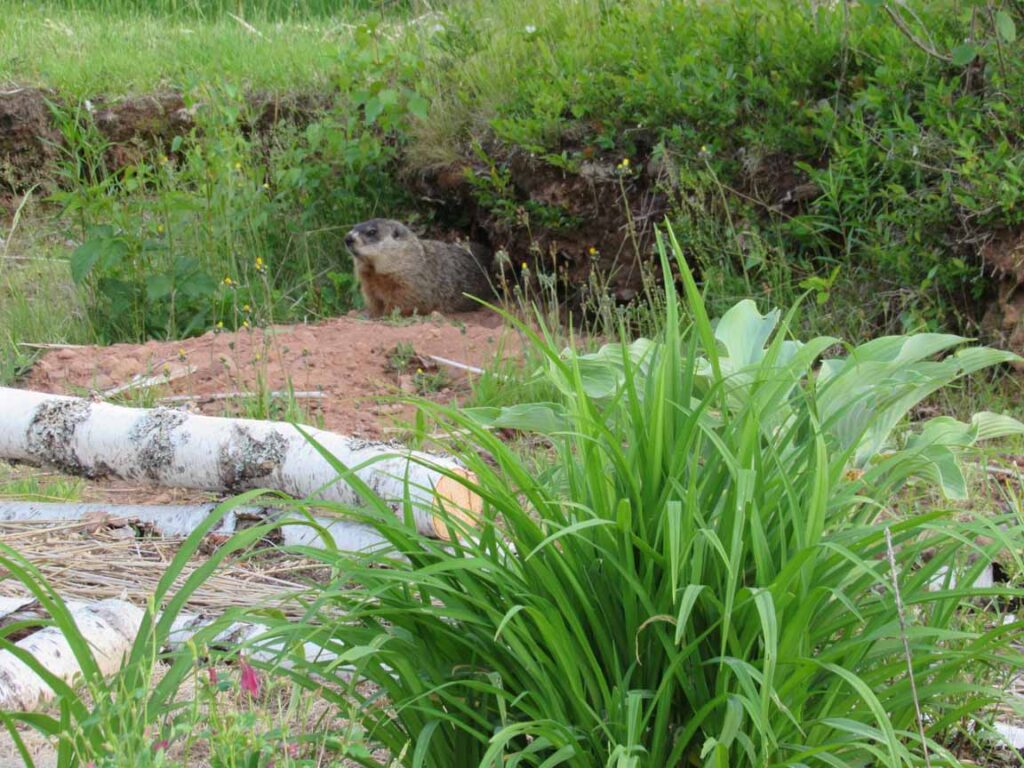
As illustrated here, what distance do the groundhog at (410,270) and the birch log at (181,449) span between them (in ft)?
11.8

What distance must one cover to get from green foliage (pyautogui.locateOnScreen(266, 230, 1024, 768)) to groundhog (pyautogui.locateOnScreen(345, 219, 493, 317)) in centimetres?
595

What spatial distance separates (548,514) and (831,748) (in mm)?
610

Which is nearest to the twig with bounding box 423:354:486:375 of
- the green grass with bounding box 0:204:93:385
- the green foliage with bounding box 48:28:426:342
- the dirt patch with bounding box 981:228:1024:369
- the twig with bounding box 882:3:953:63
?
the green foliage with bounding box 48:28:426:342

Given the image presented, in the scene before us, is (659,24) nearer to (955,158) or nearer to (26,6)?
(955,158)

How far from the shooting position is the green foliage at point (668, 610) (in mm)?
2094

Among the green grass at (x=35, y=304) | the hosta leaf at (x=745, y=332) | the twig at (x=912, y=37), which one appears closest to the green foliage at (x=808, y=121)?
the twig at (x=912, y=37)

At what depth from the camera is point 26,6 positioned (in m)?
14.4

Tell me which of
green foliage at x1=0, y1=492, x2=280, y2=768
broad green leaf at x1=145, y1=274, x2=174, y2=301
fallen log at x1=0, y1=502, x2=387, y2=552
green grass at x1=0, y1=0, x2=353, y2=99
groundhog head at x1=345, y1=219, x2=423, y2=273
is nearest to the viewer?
green foliage at x1=0, y1=492, x2=280, y2=768

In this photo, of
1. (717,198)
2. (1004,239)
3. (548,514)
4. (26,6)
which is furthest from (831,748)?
(26,6)

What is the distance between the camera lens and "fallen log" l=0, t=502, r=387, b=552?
4055 millimetres

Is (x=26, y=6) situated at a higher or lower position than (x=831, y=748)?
higher

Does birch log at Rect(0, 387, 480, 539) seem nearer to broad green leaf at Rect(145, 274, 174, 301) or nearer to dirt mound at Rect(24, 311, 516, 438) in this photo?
dirt mound at Rect(24, 311, 516, 438)

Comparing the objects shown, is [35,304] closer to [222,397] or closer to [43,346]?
[43,346]

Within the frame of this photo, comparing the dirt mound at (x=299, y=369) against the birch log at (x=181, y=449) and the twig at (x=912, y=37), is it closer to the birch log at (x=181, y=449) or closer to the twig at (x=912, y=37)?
the birch log at (x=181, y=449)
